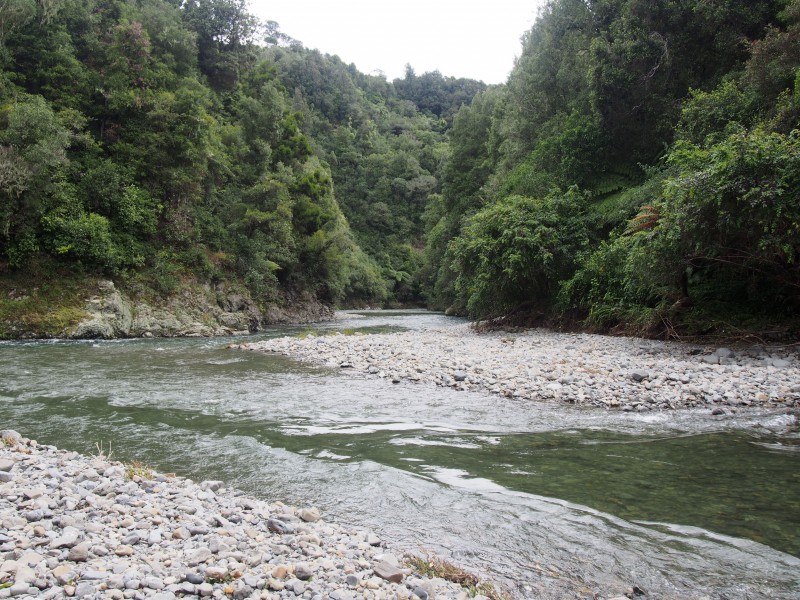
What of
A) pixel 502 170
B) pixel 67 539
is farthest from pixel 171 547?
pixel 502 170

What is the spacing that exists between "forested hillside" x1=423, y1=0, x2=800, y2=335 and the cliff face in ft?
42.7

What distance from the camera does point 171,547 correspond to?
3.58 metres

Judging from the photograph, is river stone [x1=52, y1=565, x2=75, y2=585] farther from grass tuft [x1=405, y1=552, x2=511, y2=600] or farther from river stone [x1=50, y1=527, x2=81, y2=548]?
grass tuft [x1=405, y1=552, x2=511, y2=600]

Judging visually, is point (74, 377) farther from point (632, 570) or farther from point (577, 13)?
point (577, 13)

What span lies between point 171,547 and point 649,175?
20232mm

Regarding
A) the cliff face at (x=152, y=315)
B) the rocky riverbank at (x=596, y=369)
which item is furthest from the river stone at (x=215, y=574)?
the cliff face at (x=152, y=315)

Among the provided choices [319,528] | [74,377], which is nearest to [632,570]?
[319,528]

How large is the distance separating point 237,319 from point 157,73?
15800 millimetres

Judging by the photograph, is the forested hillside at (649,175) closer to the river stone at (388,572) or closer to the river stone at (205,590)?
the river stone at (388,572)

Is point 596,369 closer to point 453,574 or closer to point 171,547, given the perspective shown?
point 453,574

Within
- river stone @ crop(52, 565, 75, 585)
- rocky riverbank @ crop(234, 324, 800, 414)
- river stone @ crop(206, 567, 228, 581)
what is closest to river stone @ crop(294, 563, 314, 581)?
river stone @ crop(206, 567, 228, 581)

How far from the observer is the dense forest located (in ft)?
43.0

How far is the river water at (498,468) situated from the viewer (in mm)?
3857

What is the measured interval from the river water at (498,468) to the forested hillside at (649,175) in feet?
19.1
